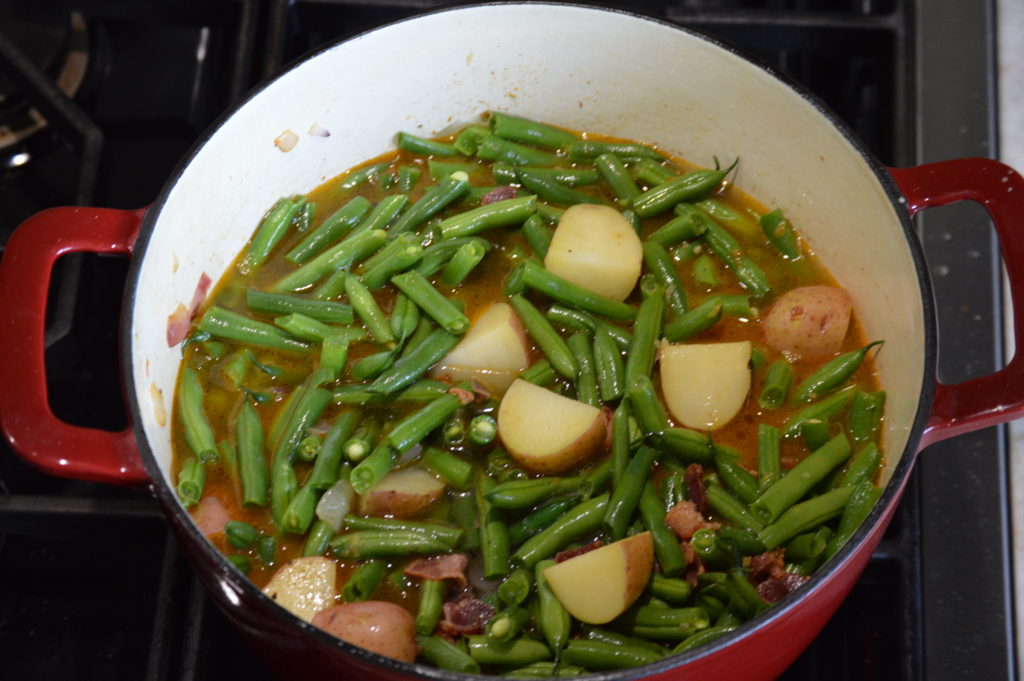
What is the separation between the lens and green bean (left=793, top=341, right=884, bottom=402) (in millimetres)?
1869

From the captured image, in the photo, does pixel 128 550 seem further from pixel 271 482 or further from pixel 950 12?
pixel 950 12

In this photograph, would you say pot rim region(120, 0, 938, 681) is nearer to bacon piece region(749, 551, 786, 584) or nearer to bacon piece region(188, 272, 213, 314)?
bacon piece region(749, 551, 786, 584)

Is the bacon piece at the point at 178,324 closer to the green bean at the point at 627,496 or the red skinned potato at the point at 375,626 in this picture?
the red skinned potato at the point at 375,626

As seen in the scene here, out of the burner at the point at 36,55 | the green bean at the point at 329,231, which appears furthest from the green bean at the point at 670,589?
the burner at the point at 36,55

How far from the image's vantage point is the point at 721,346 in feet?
6.10

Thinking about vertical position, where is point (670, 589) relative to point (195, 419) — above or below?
below

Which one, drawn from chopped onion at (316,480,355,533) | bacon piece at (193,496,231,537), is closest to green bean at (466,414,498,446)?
chopped onion at (316,480,355,533)

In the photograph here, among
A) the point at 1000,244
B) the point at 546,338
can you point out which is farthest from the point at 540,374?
the point at 1000,244

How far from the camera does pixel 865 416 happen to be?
5.98 feet

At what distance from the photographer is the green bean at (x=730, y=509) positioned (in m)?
1.66

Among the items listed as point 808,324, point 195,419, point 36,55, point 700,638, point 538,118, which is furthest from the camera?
point 36,55

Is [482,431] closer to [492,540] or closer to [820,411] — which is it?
[492,540]

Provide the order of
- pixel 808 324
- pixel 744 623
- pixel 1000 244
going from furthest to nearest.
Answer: pixel 808 324, pixel 1000 244, pixel 744 623

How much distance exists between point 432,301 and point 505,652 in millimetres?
672
